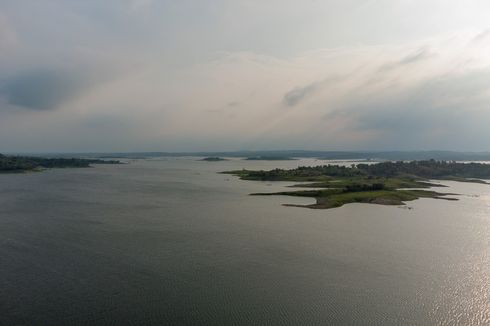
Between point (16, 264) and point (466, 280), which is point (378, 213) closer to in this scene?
point (466, 280)

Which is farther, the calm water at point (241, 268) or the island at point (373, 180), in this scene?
the island at point (373, 180)

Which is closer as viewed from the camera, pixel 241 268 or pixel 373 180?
pixel 241 268

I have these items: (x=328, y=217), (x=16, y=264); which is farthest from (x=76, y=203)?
(x=328, y=217)

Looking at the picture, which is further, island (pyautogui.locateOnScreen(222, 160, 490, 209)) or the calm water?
island (pyautogui.locateOnScreen(222, 160, 490, 209))

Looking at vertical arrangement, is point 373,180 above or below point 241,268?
above
